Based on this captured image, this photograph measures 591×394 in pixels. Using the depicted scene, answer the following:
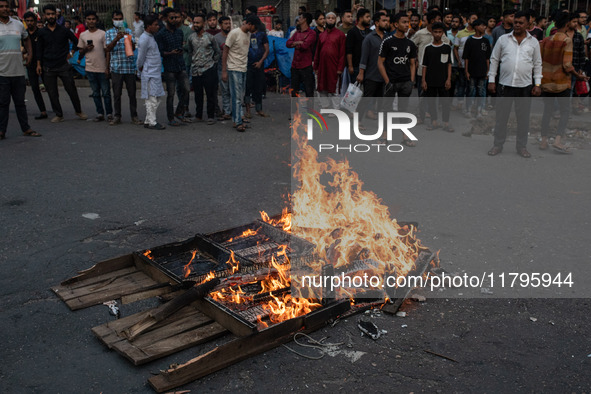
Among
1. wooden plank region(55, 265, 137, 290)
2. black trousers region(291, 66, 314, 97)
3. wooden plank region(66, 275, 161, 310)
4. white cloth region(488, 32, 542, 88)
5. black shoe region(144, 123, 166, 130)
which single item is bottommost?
wooden plank region(66, 275, 161, 310)

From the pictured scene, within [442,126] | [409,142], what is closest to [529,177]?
[409,142]

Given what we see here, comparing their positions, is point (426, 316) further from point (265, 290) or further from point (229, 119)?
point (229, 119)

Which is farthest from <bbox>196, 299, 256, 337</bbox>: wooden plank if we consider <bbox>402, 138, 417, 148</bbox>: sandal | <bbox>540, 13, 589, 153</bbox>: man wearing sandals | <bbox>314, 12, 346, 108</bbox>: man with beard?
<bbox>314, 12, 346, 108</bbox>: man with beard

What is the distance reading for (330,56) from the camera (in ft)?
36.9

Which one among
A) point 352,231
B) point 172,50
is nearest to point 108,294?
point 352,231

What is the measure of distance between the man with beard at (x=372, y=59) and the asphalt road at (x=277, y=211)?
5.08 feet

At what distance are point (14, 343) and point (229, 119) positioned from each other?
8.85m

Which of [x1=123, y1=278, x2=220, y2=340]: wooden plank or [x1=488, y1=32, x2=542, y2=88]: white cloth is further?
[x1=488, y1=32, x2=542, y2=88]: white cloth

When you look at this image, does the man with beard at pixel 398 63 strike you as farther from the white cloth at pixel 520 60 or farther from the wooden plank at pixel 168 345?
the wooden plank at pixel 168 345

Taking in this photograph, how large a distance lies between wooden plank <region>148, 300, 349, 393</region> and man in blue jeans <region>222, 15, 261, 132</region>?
719cm

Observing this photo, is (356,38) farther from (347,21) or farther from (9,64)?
(9,64)

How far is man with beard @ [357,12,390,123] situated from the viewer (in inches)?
401

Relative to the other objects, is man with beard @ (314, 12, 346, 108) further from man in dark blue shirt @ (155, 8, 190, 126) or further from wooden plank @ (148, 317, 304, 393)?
wooden plank @ (148, 317, 304, 393)

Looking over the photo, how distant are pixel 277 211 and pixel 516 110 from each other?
4.78 meters
